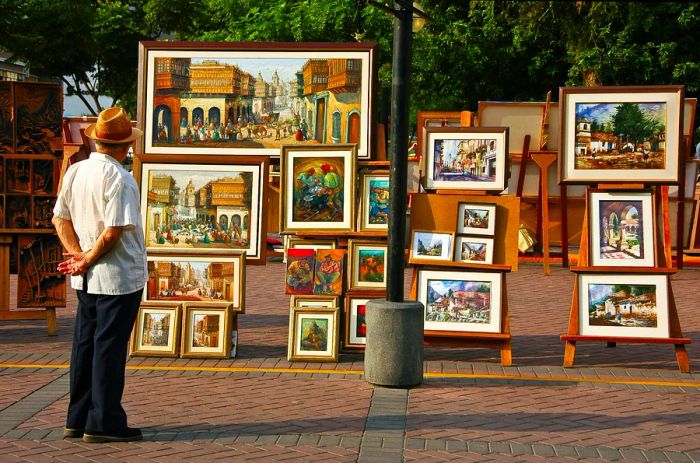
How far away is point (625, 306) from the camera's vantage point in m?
9.54

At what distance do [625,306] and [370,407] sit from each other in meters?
2.70

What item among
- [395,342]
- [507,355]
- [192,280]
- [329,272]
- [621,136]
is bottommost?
[507,355]

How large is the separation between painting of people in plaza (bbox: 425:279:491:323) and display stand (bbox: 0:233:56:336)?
3670 millimetres

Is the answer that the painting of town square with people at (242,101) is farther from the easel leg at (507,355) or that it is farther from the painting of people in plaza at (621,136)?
the easel leg at (507,355)

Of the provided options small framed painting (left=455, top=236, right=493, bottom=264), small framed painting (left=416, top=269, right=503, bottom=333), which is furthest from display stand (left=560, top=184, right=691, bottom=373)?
small framed painting (left=455, top=236, right=493, bottom=264)

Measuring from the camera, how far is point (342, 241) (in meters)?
10.2

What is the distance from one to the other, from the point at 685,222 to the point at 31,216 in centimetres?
1131

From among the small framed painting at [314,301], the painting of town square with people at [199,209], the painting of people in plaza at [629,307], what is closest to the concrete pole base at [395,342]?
the small framed painting at [314,301]

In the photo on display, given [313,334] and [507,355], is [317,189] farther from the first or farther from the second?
[507,355]

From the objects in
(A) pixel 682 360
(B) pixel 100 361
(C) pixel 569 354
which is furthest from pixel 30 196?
(A) pixel 682 360

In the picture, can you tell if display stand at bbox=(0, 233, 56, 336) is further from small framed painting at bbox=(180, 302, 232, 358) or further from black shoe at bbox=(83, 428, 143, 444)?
black shoe at bbox=(83, 428, 143, 444)

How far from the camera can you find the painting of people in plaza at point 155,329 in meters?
9.88

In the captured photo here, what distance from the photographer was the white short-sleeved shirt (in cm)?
689

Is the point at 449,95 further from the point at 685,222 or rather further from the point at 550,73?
the point at 685,222
